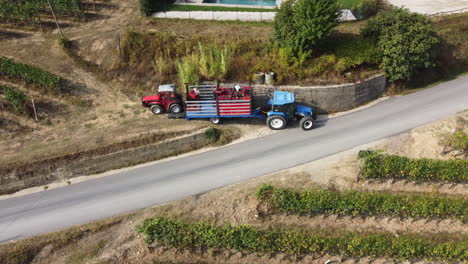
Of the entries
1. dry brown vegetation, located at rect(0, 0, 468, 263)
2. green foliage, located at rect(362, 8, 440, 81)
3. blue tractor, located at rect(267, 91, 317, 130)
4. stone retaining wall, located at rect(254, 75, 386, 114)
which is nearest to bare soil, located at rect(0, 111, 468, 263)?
dry brown vegetation, located at rect(0, 0, 468, 263)

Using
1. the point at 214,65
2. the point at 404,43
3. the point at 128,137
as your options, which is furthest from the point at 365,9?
the point at 128,137

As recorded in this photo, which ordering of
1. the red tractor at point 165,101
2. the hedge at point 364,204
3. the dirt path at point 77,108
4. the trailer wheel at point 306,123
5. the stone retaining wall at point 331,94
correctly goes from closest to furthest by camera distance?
the hedge at point 364,204 → the dirt path at point 77,108 → the trailer wheel at point 306,123 → the red tractor at point 165,101 → the stone retaining wall at point 331,94

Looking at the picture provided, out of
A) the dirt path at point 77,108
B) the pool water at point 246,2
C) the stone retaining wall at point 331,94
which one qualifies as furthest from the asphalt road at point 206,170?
the pool water at point 246,2

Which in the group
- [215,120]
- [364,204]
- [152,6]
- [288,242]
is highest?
[152,6]

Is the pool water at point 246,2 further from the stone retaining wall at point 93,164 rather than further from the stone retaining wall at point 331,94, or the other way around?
the stone retaining wall at point 93,164

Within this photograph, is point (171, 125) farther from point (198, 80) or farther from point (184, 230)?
point (184, 230)

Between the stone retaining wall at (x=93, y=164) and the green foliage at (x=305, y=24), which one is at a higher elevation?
the green foliage at (x=305, y=24)

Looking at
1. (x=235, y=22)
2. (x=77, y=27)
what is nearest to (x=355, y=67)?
(x=235, y=22)

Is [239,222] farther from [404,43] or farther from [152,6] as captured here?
[152,6]
